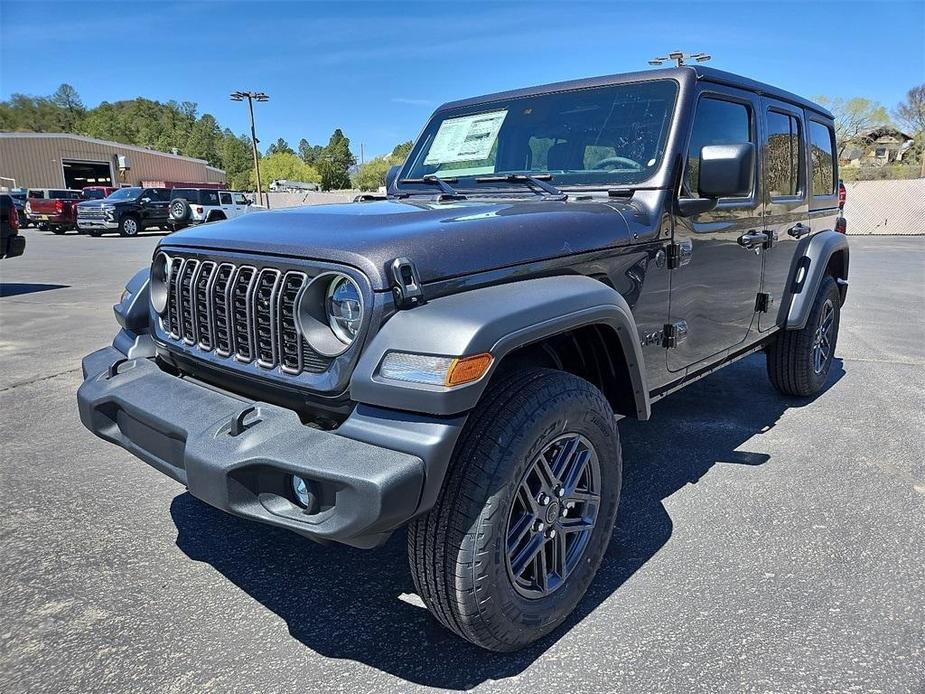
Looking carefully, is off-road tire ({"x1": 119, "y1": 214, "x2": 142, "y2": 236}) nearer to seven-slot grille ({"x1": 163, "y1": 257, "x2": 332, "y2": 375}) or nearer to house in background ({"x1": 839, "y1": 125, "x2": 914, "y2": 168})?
seven-slot grille ({"x1": 163, "y1": 257, "x2": 332, "y2": 375})

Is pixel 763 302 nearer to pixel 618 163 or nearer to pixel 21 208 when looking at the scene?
pixel 618 163

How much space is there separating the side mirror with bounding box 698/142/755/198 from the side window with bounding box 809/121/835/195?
2179 millimetres

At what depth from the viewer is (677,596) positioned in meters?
2.58

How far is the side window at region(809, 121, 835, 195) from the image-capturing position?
468cm

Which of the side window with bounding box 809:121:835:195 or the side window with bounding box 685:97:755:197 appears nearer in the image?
the side window with bounding box 685:97:755:197

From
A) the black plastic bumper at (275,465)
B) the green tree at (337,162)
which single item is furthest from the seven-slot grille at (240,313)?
the green tree at (337,162)

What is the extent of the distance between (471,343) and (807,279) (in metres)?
3.41

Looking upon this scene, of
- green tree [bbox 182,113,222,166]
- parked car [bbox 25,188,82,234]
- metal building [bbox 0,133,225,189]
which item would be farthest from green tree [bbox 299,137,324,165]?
parked car [bbox 25,188,82,234]

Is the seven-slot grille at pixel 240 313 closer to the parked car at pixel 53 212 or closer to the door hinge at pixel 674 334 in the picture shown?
the door hinge at pixel 674 334

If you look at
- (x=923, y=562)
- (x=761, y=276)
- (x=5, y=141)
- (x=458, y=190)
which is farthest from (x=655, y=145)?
(x=5, y=141)

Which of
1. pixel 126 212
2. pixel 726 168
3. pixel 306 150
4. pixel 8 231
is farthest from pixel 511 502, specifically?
pixel 306 150

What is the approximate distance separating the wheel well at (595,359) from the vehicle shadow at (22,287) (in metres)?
10.5

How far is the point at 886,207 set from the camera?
81.0 ft

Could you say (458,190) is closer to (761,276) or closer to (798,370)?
(761,276)
